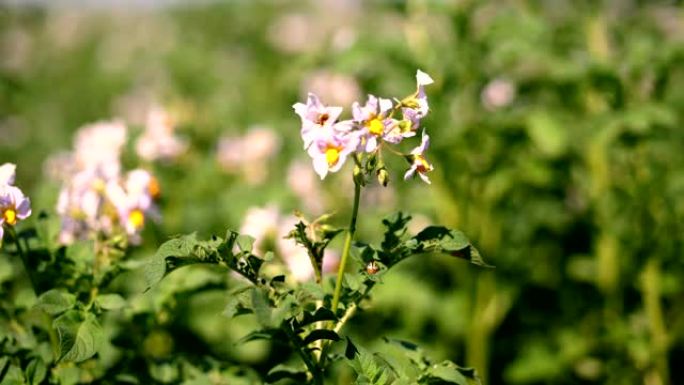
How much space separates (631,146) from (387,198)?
1.54m

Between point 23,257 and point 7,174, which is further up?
point 7,174

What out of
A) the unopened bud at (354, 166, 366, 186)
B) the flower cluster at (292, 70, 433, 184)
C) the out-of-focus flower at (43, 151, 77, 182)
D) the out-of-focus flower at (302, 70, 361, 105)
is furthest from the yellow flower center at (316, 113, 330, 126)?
the out-of-focus flower at (302, 70, 361, 105)

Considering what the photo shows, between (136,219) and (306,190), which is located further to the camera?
(306,190)

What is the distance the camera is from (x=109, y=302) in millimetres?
1922

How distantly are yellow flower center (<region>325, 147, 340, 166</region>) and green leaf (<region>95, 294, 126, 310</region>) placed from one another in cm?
60

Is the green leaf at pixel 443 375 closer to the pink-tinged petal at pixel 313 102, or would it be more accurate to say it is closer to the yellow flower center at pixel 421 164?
the yellow flower center at pixel 421 164

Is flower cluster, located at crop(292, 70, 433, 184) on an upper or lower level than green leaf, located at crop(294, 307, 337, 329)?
upper

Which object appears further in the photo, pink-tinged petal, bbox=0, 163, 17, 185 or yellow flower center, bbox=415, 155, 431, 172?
pink-tinged petal, bbox=0, 163, 17, 185

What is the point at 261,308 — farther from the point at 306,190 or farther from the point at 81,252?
the point at 306,190

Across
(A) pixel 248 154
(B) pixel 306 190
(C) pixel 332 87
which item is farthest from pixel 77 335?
(C) pixel 332 87

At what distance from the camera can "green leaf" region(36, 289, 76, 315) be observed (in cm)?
180

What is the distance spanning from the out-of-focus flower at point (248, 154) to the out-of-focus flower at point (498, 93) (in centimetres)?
127

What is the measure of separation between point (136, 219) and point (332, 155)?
890 mm

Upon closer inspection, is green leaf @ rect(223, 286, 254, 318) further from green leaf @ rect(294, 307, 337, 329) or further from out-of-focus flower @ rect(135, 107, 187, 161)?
out-of-focus flower @ rect(135, 107, 187, 161)
